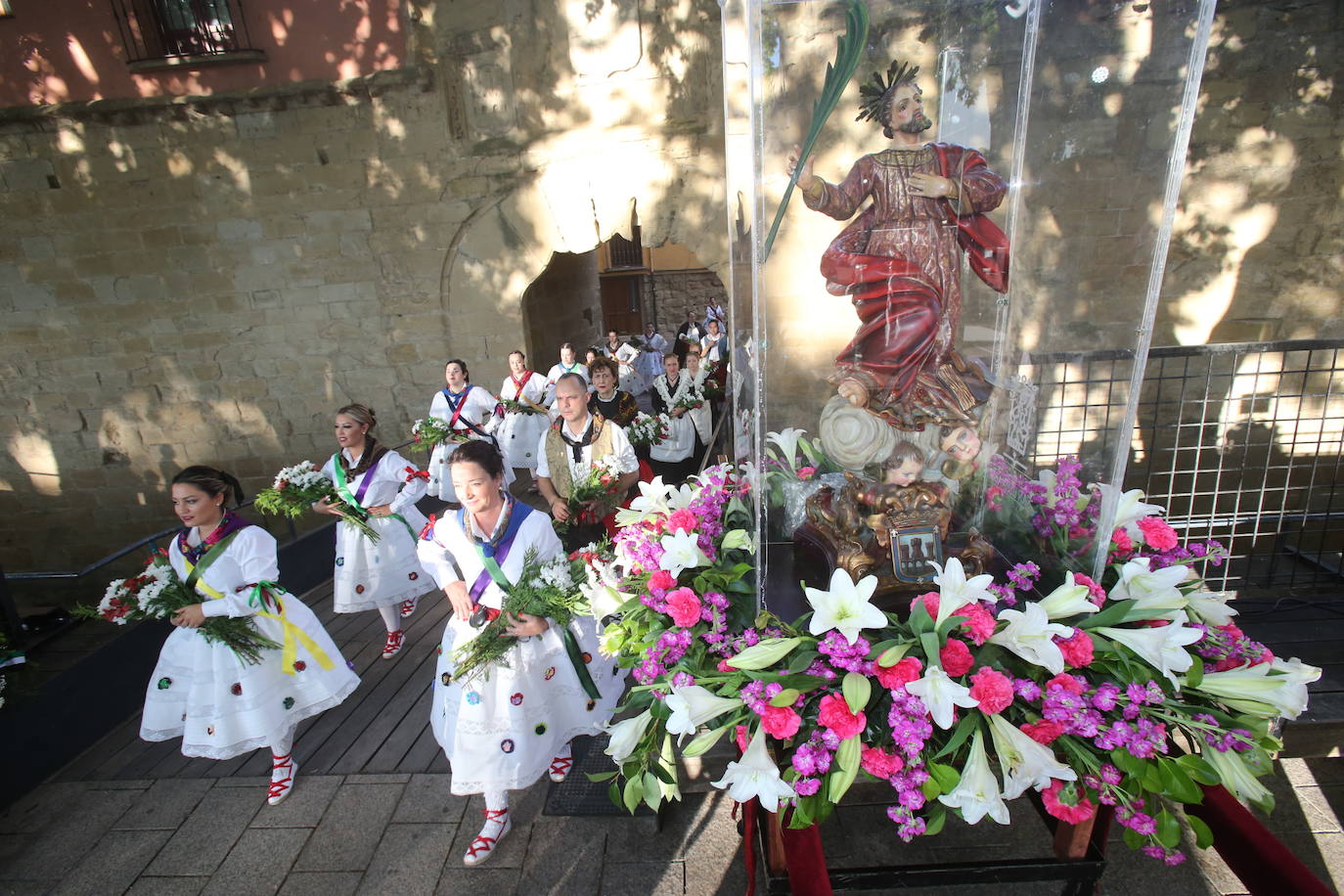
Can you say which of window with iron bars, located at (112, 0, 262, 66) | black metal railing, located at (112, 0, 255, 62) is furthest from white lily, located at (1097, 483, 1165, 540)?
black metal railing, located at (112, 0, 255, 62)

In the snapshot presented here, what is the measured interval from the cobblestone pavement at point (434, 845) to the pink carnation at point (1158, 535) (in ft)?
5.35

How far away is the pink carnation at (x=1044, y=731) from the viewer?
204 centimetres

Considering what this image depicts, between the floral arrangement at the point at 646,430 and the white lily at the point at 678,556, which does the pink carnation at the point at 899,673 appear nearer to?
the white lily at the point at 678,556

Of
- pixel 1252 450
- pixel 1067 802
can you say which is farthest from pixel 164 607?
pixel 1252 450

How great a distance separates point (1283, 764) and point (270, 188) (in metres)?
11.9

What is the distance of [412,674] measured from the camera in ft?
16.2

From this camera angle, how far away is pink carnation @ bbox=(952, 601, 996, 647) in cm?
214

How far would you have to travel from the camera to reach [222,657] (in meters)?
3.70

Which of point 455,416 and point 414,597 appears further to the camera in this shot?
point 455,416

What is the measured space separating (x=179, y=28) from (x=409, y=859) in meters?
11.1

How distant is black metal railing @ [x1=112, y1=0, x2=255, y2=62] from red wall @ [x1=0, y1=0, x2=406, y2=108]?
0.15m

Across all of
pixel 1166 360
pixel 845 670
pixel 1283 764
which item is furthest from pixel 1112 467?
pixel 1166 360

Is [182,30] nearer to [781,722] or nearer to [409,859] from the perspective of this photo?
[409,859]

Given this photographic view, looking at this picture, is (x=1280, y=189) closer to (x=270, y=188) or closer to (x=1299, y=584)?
(x=1299, y=584)
